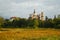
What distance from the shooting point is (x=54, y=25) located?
77875 mm

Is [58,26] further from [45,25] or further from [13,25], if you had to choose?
[13,25]

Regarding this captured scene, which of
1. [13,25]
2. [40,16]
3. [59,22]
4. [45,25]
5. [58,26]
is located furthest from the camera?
[40,16]

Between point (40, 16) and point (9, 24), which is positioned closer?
point (9, 24)

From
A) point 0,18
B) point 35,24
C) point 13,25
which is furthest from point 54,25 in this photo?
point 0,18

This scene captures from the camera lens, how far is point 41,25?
88188 mm

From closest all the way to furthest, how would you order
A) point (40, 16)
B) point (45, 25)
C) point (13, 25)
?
point (45, 25) < point (13, 25) < point (40, 16)

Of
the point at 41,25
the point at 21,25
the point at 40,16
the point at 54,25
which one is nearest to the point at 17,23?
the point at 21,25

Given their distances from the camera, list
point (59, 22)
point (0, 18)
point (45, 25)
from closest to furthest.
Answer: point (59, 22) → point (45, 25) → point (0, 18)

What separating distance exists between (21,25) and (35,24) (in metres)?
12.3

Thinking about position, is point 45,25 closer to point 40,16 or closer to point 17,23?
point 17,23

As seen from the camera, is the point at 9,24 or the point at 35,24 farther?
the point at 9,24

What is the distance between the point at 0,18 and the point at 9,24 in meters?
10.0

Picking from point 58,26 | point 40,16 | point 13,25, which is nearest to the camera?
point 58,26

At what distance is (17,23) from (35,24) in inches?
535
